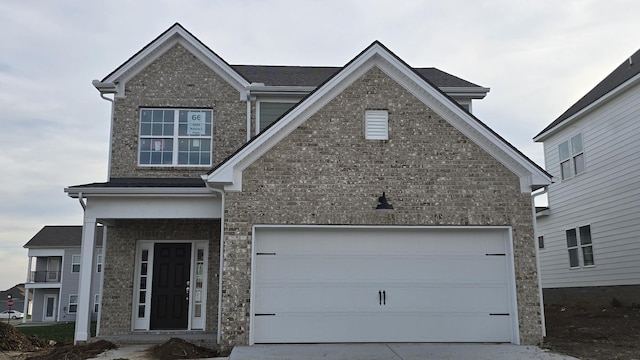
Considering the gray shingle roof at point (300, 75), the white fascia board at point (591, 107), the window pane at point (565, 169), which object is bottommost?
the window pane at point (565, 169)

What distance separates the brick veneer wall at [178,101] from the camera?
14.2m

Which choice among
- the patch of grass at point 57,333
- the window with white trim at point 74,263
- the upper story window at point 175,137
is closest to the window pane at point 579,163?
the upper story window at point 175,137

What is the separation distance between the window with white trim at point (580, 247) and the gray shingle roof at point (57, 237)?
30.1 metres

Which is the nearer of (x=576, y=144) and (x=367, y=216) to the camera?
(x=367, y=216)

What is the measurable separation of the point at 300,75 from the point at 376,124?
5.52 m

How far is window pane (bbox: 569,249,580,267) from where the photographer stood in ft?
62.2

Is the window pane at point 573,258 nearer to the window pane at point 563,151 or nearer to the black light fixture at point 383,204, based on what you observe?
the window pane at point 563,151

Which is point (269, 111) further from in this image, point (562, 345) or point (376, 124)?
point (562, 345)

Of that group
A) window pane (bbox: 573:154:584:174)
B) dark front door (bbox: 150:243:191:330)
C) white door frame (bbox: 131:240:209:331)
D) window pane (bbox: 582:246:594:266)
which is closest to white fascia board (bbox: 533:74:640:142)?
window pane (bbox: 573:154:584:174)

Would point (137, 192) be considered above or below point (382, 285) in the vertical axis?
above

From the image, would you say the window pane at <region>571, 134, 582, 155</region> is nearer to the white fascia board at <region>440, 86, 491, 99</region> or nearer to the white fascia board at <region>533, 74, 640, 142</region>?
the white fascia board at <region>533, 74, 640, 142</region>

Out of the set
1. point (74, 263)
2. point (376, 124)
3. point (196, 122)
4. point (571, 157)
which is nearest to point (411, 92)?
point (376, 124)

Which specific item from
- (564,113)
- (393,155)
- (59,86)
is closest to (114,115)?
(59,86)

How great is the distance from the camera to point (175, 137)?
14.5 m
